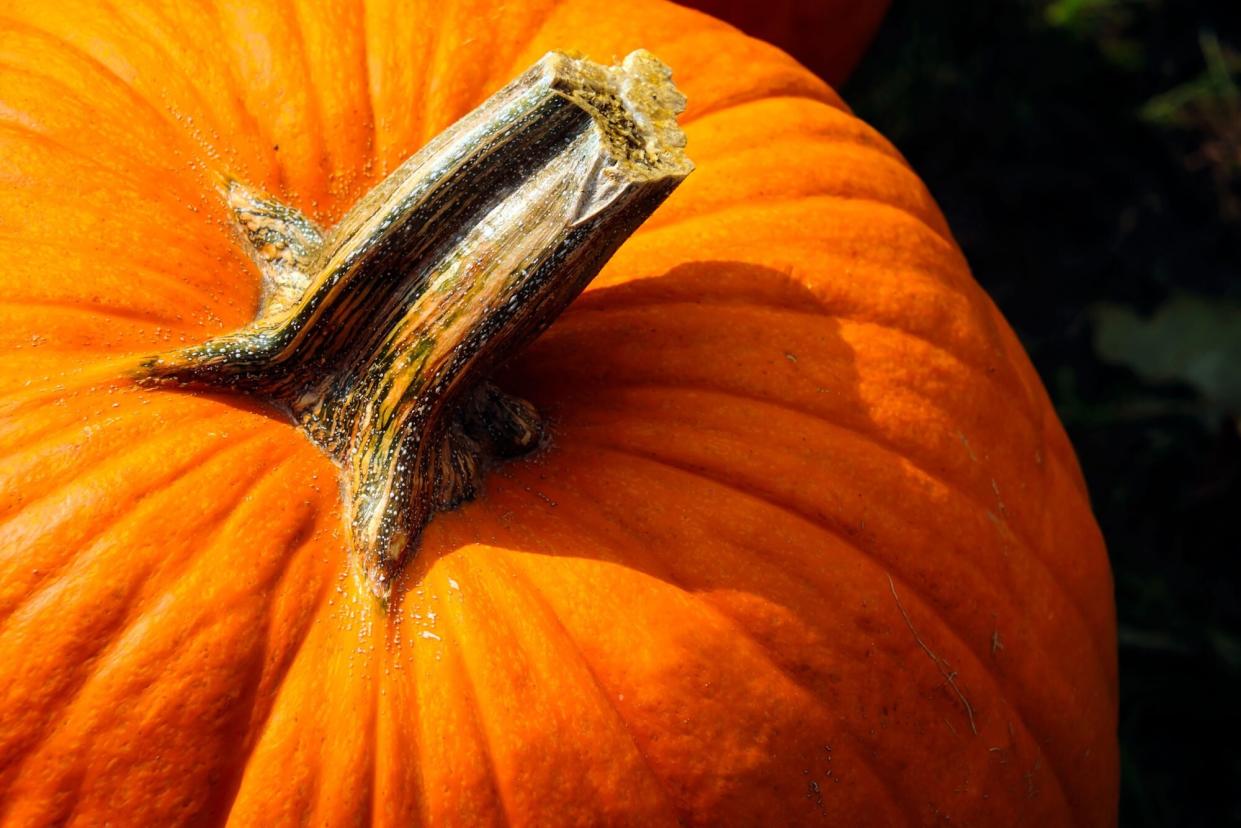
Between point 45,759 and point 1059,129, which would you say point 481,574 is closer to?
point 45,759

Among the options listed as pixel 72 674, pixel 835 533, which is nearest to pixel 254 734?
pixel 72 674

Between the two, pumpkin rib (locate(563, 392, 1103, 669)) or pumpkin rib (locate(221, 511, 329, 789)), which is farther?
pumpkin rib (locate(563, 392, 1103, 669))

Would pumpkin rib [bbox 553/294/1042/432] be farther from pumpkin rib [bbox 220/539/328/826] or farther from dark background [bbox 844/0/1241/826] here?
dark background [bbox 844/0/1241/826]

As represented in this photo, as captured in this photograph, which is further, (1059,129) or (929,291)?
(1059,129)

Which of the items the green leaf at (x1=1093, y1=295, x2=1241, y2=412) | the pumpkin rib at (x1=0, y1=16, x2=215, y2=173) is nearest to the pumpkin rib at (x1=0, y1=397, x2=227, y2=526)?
the pumpkin rib at (x1=0, y1=16, x2=215, y2=173)

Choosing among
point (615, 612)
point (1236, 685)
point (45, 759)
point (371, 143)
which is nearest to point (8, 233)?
point (371, 143)

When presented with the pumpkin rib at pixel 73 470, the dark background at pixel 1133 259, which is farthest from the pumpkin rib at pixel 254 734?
the dark background at pixel 1133 259

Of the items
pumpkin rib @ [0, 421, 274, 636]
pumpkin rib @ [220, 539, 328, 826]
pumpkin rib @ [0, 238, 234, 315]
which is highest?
pumpkin rib @ [0, 238, 234, 315]
